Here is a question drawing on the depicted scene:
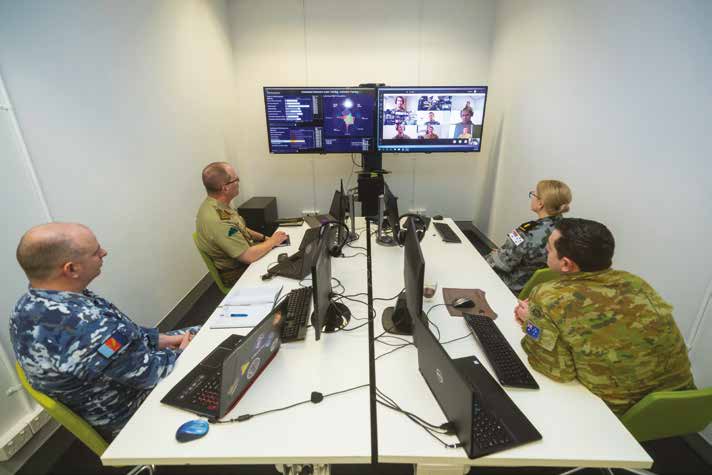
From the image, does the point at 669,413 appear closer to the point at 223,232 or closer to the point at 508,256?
the point at 508,256

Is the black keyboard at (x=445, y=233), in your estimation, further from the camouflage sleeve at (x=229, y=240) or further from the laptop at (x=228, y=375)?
the laptop at (x=228, y=375)

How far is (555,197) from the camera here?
1.95 m

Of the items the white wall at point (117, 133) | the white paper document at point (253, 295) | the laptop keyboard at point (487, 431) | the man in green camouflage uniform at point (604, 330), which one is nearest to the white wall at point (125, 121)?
the white wall at point (117, 133)

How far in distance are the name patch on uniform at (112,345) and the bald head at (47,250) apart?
0.99 feet

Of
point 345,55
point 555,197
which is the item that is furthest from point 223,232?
point 345,55

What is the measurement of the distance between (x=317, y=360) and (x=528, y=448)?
0.76 m

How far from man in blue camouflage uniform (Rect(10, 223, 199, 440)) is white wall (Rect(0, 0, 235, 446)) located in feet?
2.26

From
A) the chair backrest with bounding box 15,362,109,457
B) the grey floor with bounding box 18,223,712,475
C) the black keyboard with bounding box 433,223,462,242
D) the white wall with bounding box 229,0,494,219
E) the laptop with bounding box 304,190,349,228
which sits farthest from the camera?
the white wall with bounding box 229,0,494,219

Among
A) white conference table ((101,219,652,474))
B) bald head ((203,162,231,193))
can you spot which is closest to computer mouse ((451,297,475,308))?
white conference table ((101,219,652,474))

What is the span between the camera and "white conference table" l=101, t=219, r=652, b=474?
902 millimetres

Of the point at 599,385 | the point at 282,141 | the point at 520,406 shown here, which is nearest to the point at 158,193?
the point at 282,141

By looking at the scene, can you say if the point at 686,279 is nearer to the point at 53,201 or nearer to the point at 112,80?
the point at 53,201

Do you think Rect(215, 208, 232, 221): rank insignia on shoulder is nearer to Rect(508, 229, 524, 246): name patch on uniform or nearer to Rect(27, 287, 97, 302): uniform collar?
Rect(27, 287, 97, 302): uniform collar

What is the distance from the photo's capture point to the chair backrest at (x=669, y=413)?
984 millimetres
